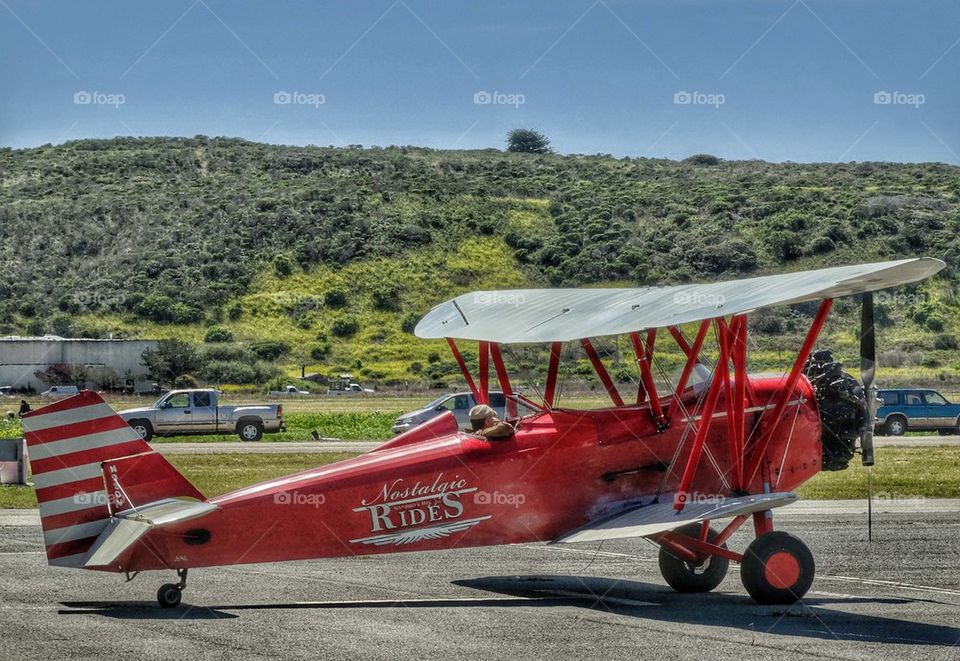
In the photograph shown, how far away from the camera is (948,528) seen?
1864cm

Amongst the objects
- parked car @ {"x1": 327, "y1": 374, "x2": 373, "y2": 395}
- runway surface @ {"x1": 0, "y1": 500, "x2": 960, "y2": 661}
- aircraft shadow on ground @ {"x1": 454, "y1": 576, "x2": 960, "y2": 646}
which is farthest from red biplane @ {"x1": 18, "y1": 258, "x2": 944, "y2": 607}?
parked car @ {"x1": 327, "y1": 374, "x2": 373, "y2": 395}

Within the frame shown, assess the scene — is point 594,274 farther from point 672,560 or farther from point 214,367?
point 672,560

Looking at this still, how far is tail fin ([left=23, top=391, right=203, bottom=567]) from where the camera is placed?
1155 centimetres

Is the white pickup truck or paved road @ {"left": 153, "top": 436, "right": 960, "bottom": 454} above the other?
the white pickup truck

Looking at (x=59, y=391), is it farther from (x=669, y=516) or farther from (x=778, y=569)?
(x=778, y=569)

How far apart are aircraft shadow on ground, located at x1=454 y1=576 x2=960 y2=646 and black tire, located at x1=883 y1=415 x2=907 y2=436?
30519mm

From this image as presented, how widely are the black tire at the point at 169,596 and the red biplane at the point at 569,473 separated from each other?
0.07ft

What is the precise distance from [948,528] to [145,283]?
80041 millimetres

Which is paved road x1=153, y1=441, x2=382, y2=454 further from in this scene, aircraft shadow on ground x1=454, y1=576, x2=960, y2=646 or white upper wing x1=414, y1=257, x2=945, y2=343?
aircraft shadow on ground x1=454, y1=576, x2=960, y2=646

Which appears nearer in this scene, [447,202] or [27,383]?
[27,383]

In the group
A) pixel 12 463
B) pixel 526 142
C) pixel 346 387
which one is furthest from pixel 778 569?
pixel 526 142

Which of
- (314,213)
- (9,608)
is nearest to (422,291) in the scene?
(314,213)

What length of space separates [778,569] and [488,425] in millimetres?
3144

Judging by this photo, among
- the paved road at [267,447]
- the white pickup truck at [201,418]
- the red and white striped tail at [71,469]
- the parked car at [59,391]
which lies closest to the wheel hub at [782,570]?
the red and white striped tail at [71,469]
